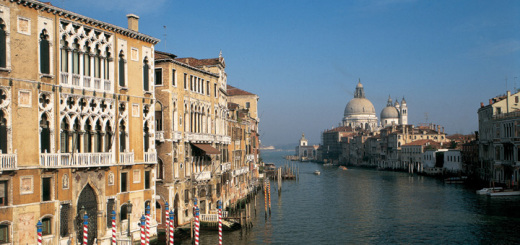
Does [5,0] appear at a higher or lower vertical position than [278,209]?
higher

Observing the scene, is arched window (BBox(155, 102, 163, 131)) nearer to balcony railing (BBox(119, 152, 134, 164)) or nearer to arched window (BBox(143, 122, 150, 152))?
arched window (BBox(143, 122, 150, 152))

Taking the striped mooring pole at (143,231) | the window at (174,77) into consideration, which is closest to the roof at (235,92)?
the window at (174,77)

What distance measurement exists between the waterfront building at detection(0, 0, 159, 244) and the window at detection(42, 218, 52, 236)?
32 mm

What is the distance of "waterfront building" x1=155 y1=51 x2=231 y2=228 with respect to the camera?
2305 centimetres

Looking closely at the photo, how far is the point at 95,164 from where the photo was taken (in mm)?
17969

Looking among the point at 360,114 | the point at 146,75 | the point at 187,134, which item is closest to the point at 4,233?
the point at 146,75

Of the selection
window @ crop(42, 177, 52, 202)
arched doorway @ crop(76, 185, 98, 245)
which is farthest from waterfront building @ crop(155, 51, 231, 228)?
window @ crop(42, 177, 52, 202)

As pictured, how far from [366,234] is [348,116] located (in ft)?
506

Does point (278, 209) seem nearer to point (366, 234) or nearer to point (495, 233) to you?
point (366, 234)

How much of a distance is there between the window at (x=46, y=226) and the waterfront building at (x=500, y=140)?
38.6m

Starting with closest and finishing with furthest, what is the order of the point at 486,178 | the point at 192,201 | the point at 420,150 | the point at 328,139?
the point at 192,201 → the point at 486,178 → the point at 420,150 → the point at 328,139

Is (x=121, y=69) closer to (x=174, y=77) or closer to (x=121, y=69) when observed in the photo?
(x=121, y=69)

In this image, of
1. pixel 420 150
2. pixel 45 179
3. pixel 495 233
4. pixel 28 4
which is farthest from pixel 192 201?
pixel 420 150

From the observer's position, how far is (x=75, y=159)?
1723 centimetres
